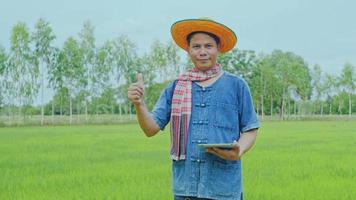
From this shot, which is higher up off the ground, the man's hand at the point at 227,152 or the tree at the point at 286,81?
the tree at the point at 286,81

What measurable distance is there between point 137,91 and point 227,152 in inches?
17.1

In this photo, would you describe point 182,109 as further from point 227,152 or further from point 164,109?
point 227,152

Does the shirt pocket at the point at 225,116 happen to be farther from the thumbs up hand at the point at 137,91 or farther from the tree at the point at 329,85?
the tree at the point at 329,85

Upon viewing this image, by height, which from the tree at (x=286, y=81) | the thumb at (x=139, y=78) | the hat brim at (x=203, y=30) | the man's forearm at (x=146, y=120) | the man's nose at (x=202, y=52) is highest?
the tree at (x=286, y=81)

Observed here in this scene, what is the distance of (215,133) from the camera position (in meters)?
2.48

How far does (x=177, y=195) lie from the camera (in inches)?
101

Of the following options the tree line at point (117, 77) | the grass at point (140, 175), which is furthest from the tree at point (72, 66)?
the grass at point (140, 175)

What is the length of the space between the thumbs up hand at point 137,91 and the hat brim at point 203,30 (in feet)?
1.08

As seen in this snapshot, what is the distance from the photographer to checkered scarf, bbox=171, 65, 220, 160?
253 centimetres

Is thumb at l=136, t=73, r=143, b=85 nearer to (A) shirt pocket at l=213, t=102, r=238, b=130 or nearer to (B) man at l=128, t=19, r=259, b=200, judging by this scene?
(B) man at l=128, t=19, r=259, b=200

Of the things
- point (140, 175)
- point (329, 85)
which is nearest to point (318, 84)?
point (329, 85)

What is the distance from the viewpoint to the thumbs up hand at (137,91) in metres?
2.39

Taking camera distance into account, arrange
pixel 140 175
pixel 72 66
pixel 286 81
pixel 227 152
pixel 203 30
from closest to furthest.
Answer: pixel 227 152
pixel 203 30
pixel 140 175
pixel 72 66
pixel 286 81

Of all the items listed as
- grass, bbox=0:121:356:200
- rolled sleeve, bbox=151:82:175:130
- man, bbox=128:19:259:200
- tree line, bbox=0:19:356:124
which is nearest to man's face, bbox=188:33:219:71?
man, bbox=128:19:259:200
